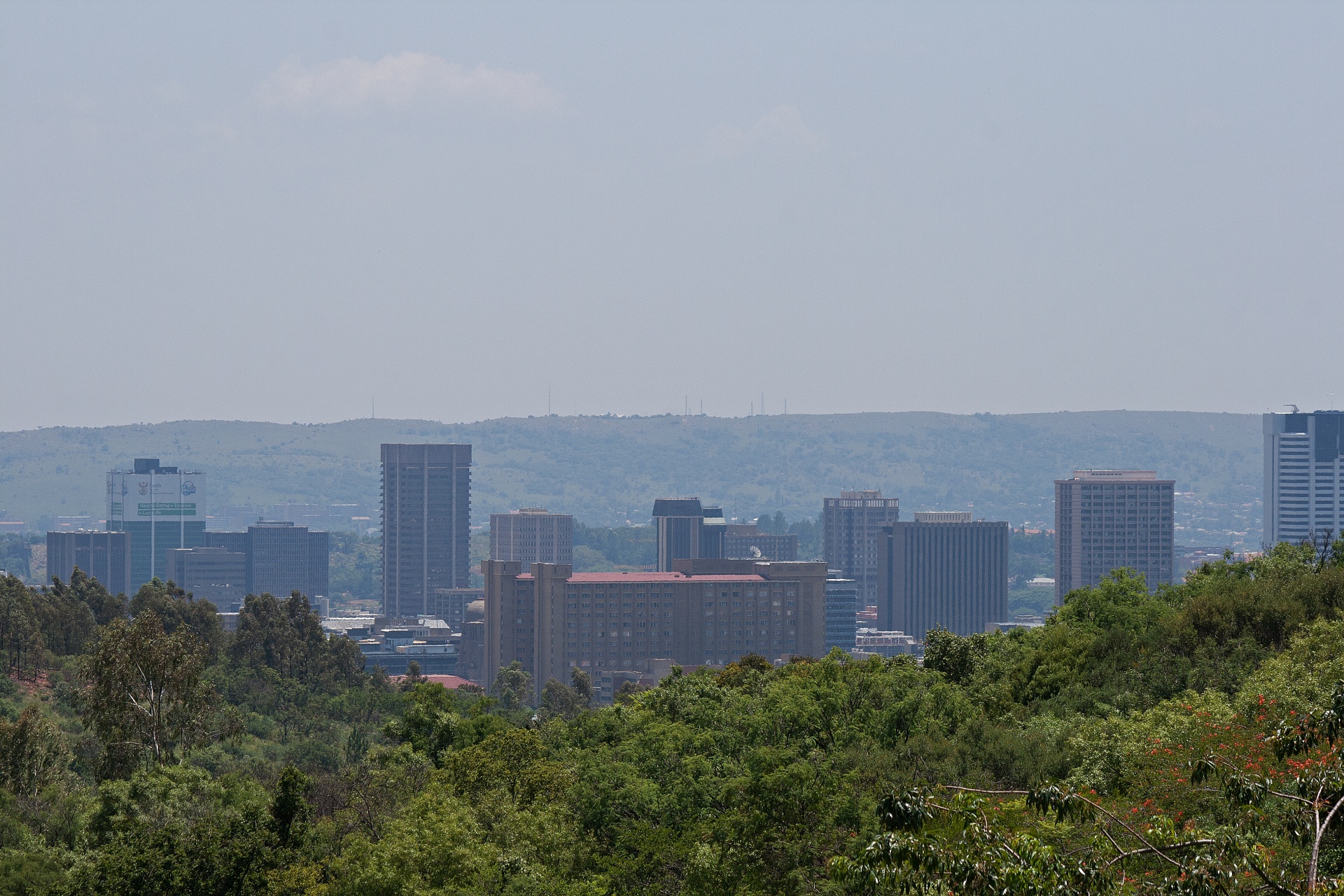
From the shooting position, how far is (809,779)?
3725 cm

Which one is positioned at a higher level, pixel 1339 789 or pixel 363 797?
pixel 1339 789

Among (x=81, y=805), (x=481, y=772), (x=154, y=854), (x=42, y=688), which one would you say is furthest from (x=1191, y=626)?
(x=42, y=688)

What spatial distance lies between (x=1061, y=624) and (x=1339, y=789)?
A: 1836 inches

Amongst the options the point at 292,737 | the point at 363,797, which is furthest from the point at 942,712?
the point at 292,737

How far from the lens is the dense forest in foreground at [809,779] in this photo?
1956 centimetres

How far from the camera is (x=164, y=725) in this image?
203 feet

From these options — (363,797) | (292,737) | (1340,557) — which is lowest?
(292,737)

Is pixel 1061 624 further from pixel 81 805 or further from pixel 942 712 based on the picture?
pixel 81 805

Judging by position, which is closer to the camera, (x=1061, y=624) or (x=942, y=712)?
(x=942, y=712)

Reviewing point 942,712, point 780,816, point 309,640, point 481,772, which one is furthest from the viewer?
point 309,640

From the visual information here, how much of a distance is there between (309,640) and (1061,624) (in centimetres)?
8049

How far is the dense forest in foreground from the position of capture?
1956 cm

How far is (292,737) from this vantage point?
326ft

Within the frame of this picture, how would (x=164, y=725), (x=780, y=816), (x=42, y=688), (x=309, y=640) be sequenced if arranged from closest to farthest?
(x=780, y=816) < (x=164, y=725) < (x=42, y=688) < (x=309, y=640)
